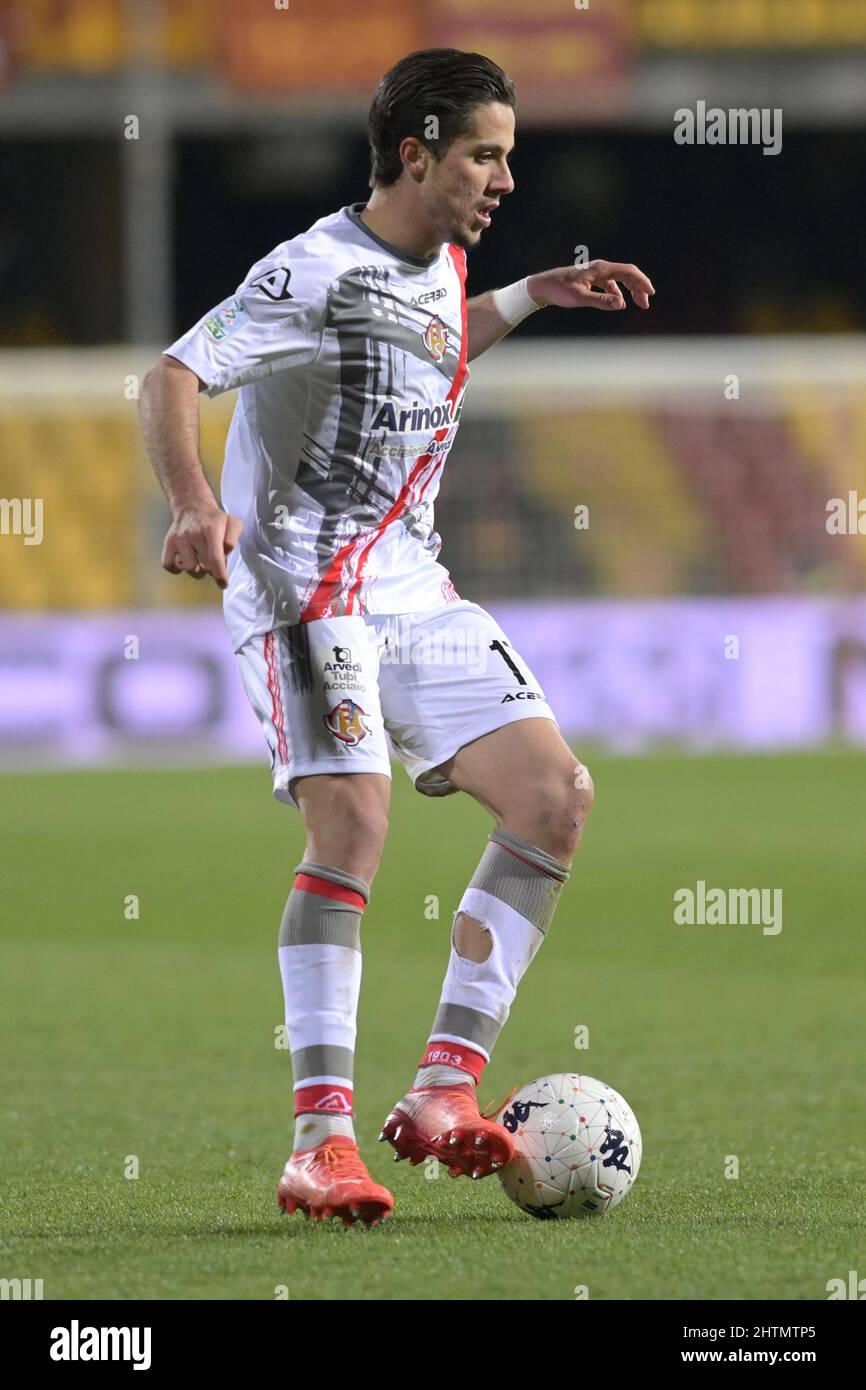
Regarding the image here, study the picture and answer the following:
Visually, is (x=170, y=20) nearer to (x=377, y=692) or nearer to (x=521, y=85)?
(x=521, y=85)

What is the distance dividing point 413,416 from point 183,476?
2.28 ft

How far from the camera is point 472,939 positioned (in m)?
4.14

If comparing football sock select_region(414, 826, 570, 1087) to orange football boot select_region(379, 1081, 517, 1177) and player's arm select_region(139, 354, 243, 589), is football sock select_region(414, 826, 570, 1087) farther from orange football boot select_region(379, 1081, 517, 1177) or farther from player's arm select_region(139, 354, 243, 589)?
player's arm select_region(139, 354, 243, 589)

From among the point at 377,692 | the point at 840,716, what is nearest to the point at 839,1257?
the point at 377,692

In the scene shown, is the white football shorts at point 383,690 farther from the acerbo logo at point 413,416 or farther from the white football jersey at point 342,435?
the acerbo logo at point 413,416

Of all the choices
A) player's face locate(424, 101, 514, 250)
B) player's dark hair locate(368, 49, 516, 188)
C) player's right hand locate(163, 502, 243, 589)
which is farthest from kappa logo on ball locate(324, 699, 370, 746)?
player's dark hair locate(368, 49, 516, 188)

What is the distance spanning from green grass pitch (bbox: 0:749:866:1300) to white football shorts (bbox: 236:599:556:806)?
31.8 inches

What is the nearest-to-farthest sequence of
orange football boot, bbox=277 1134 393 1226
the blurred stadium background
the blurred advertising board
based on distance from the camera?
orange football boot, bbox=277 1134 393 1226
the blurred advertising board
the blurred stadium background

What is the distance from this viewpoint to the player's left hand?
4.51 meters

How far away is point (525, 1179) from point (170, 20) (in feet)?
53.7

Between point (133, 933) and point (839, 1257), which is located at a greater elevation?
point (133, 933)

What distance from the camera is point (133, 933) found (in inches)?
338

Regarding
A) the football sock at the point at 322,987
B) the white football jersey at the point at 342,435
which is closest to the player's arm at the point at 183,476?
the white football jersey at the point at 342,435

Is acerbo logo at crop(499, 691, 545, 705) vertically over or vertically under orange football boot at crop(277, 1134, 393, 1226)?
over
